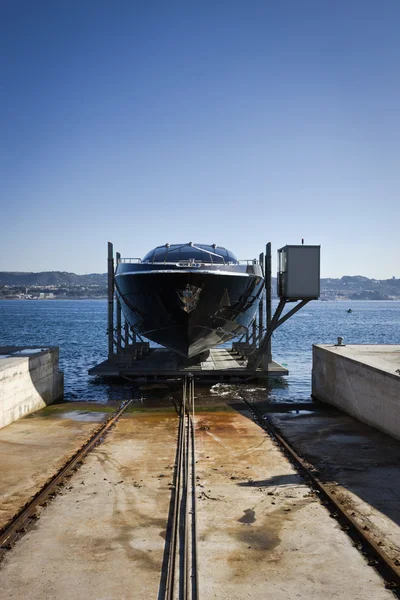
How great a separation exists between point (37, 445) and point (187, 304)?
6.70m

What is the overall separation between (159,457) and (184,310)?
6997mm

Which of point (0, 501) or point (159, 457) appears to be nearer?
point (0, 501)

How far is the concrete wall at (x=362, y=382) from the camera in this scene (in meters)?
10.3

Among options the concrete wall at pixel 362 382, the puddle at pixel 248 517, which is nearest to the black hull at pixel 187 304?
the concrete wall at pixel 362 382

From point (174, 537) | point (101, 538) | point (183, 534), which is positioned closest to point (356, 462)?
point (183, 534)

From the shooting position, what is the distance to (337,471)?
819cm

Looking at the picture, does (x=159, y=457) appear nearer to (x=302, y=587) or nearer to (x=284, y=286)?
(x=302, y=587)

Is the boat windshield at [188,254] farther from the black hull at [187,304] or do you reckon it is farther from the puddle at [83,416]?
the puddle at [83,416]

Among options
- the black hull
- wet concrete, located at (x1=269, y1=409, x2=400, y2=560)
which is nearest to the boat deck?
the black hull

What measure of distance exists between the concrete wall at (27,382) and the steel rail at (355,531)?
5895 mm

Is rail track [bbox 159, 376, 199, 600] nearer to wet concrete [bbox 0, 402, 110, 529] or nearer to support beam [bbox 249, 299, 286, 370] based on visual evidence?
wet concrete [bbox 0, 402, 110, 529]

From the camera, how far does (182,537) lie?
18.8 feet

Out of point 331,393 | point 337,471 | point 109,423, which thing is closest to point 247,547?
point 337,471

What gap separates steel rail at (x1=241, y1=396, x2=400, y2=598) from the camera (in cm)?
497
